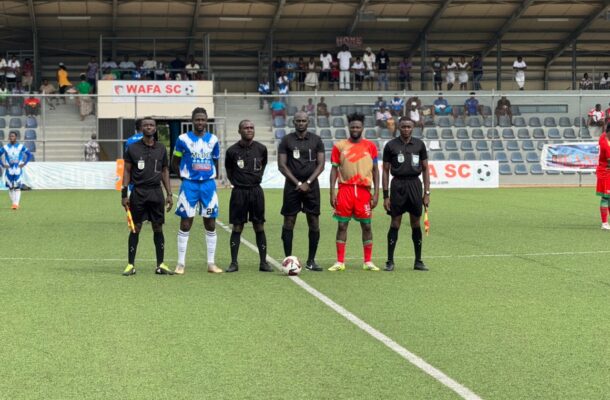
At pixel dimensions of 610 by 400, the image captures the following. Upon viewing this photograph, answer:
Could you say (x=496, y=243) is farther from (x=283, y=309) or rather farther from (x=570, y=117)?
(x=570, y=117)

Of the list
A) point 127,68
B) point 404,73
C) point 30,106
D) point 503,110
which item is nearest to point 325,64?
point 404,73

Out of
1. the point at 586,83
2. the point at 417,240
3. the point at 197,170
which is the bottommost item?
the point at 417,240

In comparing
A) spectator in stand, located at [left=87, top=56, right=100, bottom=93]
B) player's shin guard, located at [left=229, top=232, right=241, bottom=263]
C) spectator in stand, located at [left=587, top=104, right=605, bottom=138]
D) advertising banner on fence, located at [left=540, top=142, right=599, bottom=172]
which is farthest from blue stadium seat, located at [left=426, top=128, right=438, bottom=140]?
player's shin guard, located at [left=229, top=232, right=241, bottom=263]

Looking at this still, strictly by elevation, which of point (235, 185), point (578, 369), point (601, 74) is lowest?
point (578, 369)

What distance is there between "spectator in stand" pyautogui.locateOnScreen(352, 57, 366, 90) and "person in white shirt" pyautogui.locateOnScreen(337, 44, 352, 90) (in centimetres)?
31

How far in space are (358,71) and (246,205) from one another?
33.3m

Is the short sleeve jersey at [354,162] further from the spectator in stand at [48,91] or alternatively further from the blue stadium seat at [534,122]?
the blue stadium seat at [534,122]

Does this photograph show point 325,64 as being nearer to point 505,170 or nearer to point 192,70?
point 192,70

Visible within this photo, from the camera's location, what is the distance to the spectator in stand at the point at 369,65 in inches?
1814

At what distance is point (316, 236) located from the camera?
13.3 m

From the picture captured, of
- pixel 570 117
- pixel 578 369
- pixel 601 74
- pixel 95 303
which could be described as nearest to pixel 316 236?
pixel 95 303

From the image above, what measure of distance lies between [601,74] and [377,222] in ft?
106

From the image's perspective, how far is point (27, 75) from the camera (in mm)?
44750

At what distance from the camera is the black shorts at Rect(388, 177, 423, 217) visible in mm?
13273
